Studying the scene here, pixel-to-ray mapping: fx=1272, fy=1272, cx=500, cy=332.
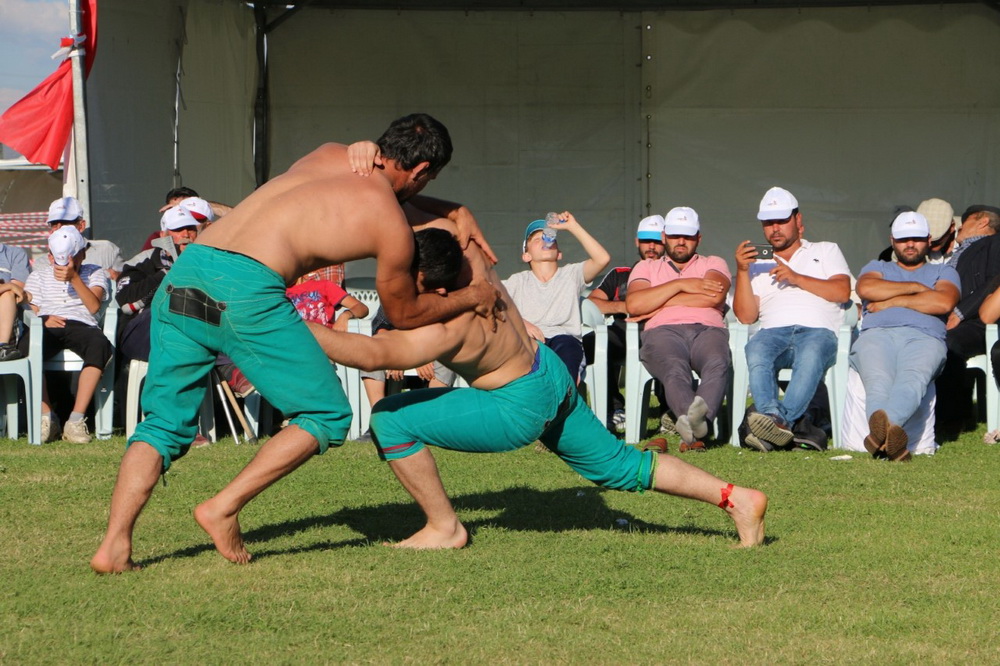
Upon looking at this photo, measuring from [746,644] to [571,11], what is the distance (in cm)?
912

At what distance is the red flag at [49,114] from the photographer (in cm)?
845

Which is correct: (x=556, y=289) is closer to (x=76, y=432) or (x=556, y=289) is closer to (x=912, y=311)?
(x=912, y=311)

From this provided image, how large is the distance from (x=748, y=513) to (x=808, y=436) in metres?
2.83

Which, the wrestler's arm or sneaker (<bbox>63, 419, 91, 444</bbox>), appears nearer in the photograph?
the wrestler's arm

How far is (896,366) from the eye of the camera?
296 inches

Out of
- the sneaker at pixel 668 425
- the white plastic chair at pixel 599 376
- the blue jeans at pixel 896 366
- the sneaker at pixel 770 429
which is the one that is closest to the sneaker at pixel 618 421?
the white plastic chair at pixel 599 376

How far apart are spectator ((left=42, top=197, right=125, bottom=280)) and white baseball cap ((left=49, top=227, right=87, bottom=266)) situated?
0.27 metres

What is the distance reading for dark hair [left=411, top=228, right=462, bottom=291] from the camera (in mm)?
4387

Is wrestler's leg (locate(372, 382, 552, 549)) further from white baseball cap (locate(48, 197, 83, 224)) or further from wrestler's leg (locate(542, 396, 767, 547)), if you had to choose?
white baseball cap (locate(48, 197, 83, 224))

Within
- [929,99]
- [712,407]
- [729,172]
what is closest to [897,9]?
[929,99]

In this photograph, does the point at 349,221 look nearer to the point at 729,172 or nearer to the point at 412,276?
the point at 412,276

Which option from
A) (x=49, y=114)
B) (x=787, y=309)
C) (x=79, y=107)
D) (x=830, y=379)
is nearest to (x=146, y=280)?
(x=79, y=107)

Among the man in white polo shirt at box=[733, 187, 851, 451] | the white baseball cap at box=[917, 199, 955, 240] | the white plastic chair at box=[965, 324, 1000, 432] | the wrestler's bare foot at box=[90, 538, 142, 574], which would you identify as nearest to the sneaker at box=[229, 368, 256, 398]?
the man in white polo shirt at box=[733, 187, 851, 451]

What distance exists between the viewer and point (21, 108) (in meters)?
8.45
